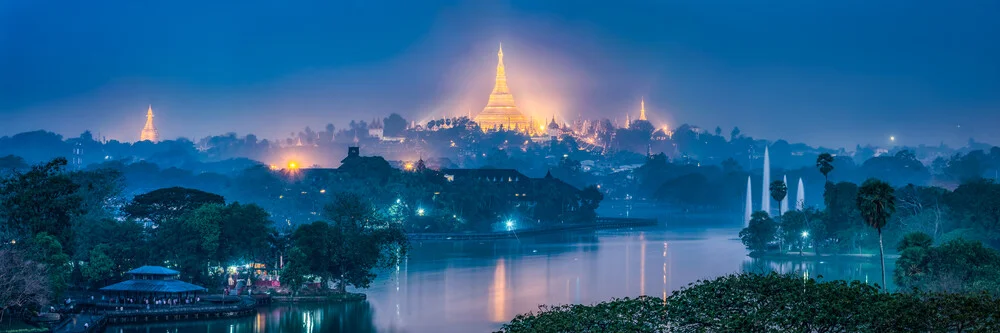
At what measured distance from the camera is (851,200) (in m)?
85.7

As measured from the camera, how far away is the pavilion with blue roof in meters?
55.9

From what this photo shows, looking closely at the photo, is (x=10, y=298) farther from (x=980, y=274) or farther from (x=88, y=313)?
(x=980, y=274)

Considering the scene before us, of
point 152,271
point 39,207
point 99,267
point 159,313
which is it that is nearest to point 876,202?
point 159,313

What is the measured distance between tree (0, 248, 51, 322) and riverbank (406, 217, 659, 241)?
5382 cm

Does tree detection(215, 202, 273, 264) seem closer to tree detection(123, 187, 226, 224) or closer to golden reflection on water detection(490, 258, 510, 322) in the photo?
tree detection(123, 187, 226, 224)

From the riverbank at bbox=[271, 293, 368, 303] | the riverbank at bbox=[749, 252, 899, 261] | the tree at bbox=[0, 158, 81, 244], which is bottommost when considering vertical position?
the riverbank at bbox=[271, 293, 368, 303]

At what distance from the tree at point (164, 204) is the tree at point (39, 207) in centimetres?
1244

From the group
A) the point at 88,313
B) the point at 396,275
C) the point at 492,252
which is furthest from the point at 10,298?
the point at 492,252

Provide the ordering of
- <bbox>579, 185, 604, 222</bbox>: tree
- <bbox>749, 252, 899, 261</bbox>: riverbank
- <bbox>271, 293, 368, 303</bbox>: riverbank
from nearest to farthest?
1. <bbox>271, 293, 368, 303</bbox>: riverbank
2. <bbox>749, 252, 899, 261</bbox>: riverbank
3. <bbox>579, 185, 604, 222</bbox>: tree

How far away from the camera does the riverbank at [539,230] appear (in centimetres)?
10488

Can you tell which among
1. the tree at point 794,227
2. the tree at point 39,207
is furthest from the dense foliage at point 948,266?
the tree at point 39,207

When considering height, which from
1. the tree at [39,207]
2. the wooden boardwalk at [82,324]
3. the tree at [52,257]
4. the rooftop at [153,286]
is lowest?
the wooden boardwalk at [82,324]

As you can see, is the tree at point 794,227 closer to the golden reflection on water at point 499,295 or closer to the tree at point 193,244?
the golden reflection on water at point 499,295

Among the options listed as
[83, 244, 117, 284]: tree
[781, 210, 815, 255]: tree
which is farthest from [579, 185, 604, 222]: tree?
[83, 244, 117, 284]: tree
